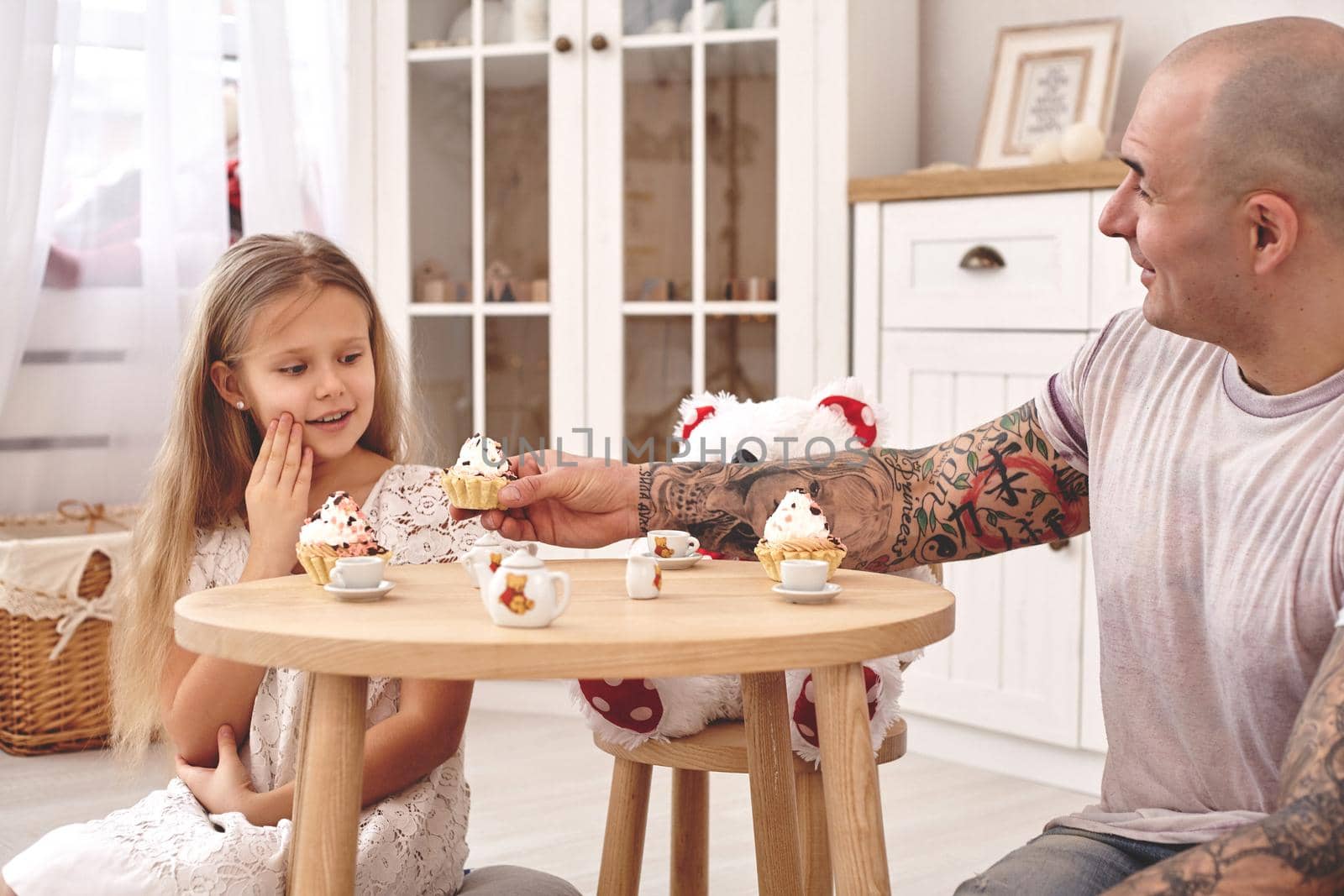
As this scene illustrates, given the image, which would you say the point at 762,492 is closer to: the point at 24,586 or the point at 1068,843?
the point at 1068,843

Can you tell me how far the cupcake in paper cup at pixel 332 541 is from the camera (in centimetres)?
132

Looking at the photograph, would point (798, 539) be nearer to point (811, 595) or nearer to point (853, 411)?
point (811, 595)

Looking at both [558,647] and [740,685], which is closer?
[558,647]

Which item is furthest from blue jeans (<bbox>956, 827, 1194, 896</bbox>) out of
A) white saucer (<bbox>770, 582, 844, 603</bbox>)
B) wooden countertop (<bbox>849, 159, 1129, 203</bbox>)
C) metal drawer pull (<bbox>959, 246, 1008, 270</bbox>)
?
metal drawer pull (<bbox>959, 246, 1008, 270</bbox>)

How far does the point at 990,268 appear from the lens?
268cm

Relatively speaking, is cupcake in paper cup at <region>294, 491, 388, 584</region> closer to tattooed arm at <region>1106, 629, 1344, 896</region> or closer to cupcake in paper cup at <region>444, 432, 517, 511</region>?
cupcake in paper cup at <region>444, 432, 517, 511</region>

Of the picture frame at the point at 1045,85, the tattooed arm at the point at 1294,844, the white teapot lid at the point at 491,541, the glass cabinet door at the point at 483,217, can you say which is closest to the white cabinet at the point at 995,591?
the picture frame at the point at 1045,85

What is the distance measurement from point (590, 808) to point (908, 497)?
1.24m

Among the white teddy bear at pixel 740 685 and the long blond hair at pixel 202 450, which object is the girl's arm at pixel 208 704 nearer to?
the long blond hair at pixel 202 450

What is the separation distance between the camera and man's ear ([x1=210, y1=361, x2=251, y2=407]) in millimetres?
1773

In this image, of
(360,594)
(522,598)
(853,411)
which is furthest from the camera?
(853,411)

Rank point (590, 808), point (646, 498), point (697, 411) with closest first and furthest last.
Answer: point (646, 498), point (697, 411), point (590, 808)

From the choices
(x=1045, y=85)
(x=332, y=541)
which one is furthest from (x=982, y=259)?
(x=332, y=541)

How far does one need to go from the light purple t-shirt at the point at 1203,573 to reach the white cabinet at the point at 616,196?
1.65 m
